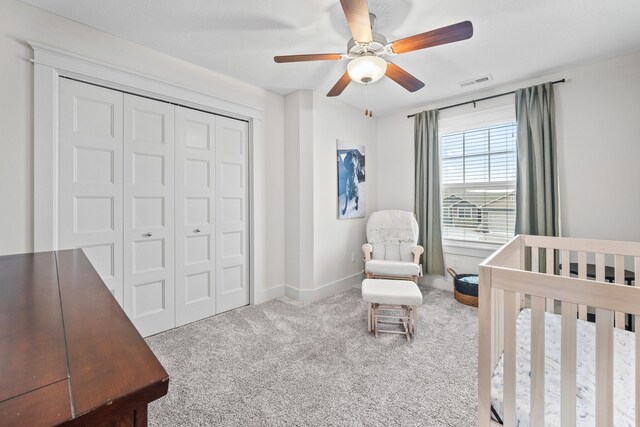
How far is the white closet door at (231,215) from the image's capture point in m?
2.90

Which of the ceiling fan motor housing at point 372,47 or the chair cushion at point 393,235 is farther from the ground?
the ceiling fan motor housing at point 372,47

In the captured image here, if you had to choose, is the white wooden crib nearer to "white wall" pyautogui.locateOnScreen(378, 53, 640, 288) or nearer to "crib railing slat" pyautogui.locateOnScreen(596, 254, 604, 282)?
"crib railing slat" pyautogui.locateOnScreen(596, 254, 604, 282)

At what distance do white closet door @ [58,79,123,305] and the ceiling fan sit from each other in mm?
1471

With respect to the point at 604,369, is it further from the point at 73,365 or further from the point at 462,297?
the point at 462,297

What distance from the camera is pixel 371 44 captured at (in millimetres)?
1858

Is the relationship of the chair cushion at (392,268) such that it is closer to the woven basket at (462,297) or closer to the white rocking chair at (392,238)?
the white rocking chair at (392,238)

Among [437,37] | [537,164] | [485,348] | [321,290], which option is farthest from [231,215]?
[537,164]

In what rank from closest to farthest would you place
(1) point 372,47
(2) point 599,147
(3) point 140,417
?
(3) point 140,417
(1) point 372,47
(2) point 599,147

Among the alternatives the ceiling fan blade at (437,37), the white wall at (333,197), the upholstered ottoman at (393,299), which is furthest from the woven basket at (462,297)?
the ceiling fan blade at (437,37)

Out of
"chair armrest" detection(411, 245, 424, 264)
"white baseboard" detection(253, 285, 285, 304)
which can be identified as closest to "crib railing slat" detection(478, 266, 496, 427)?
"chair armrest" detection(411, 245, 424, 264)

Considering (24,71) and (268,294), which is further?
(268,294)

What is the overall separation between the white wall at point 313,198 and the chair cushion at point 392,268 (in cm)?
61

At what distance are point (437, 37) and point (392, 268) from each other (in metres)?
2.14

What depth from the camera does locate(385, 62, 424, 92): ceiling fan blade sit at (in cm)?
206
